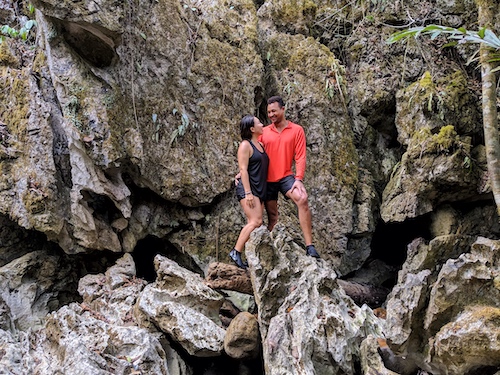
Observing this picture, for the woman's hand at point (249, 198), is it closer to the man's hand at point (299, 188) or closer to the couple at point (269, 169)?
the couple at point (269, 169)

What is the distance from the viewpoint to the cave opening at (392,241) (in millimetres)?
7226

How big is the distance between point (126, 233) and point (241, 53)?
151 inches

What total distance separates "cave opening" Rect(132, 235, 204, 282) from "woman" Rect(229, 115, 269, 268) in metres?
1.50

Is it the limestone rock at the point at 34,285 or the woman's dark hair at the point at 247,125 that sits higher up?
the woman's dark hair at the point at 247,125

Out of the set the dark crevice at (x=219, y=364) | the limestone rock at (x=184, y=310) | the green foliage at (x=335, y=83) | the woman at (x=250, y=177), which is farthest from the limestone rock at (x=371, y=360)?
the green foliage at (x=335, y=83)

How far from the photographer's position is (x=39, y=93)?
19.1 feet

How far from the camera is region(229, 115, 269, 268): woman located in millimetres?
5387

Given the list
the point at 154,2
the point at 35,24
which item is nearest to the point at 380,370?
the point at 154,2

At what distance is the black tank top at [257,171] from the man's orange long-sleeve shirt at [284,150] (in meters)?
0.20

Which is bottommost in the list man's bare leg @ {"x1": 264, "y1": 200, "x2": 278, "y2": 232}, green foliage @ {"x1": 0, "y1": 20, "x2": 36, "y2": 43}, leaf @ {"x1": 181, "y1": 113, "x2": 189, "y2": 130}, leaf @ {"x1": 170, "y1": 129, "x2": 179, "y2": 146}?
man's bare leg @ {"x1": 264, "y1": 200, "x2": 278, "y2": 232}

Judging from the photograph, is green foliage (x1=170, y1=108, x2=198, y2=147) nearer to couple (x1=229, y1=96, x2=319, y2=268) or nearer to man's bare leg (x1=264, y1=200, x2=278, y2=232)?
couple (x1=229, y1=96, x2=319, y2=268)

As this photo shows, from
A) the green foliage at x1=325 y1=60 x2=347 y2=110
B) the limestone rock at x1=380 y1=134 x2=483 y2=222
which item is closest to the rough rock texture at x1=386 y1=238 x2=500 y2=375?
the limestone rock at x1=380 y1=134 x2=483 y2=222

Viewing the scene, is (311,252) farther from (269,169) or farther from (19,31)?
(19,31)

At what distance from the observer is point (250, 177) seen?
18.4 feet
